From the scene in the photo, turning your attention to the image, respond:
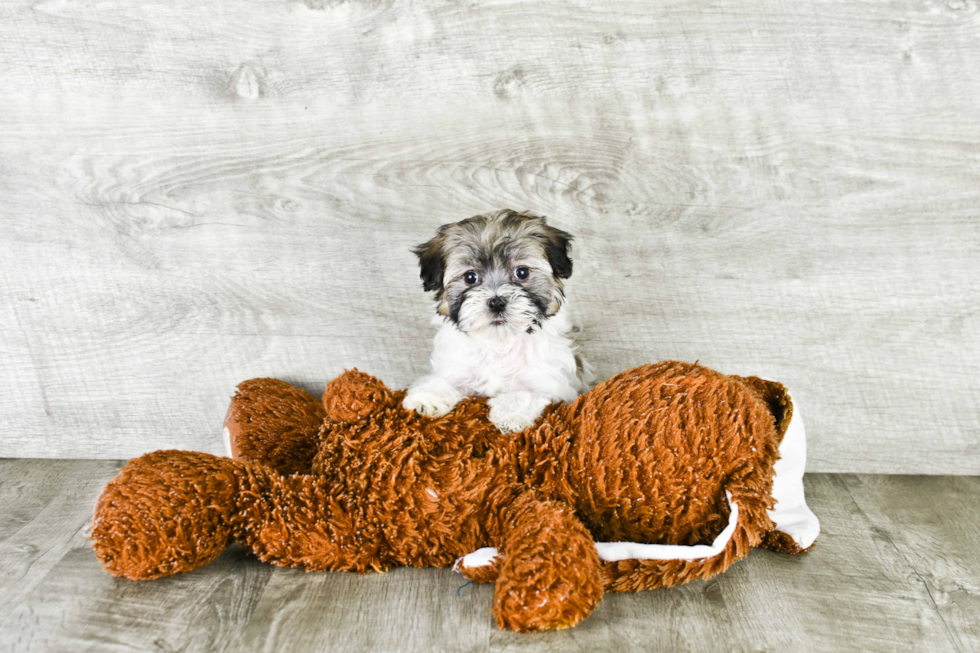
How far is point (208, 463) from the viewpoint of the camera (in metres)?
1.78

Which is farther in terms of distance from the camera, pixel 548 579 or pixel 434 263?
pixel 434 263

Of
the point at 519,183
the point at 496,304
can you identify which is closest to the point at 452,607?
the point at 496,304

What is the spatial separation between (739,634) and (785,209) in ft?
4.43

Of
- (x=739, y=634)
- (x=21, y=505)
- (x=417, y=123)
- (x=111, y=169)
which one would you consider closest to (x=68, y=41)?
(x=111, y=169)

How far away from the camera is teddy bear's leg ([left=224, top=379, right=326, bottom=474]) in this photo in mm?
2115

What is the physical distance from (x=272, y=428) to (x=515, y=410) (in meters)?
0.80

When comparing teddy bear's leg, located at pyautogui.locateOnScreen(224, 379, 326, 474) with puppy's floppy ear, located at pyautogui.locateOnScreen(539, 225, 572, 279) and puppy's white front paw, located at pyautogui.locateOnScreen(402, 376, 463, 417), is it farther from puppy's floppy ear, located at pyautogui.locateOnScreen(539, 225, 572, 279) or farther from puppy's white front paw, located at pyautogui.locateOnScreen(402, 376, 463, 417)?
puppy's floppy ear, located at pyautogui.locateOnScreen(539, 225, 572, 279)

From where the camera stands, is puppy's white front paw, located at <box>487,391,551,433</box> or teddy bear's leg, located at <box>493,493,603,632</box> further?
puppy's white front paw, located at <box>487,391,551,433</box>

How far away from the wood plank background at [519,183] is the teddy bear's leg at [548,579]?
1.00 meters

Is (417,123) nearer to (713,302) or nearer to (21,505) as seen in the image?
(713,302)

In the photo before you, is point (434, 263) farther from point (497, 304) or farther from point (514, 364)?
point (514, 364)

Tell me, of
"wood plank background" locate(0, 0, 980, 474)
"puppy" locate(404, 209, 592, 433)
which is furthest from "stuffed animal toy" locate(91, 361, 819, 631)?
"wood plank background" locate(0, 0, 980, 474)

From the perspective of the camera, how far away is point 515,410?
1.83 metres

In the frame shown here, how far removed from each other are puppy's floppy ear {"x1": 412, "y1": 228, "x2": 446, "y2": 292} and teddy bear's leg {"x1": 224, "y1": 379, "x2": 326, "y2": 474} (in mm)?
609
